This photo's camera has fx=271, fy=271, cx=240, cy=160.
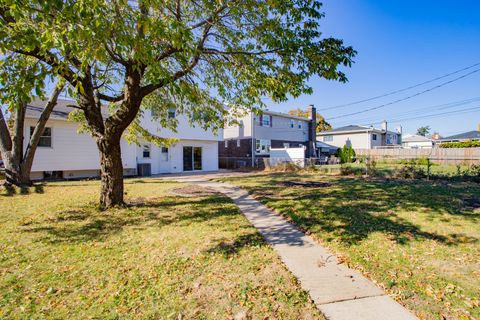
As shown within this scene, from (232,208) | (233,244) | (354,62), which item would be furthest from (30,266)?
(354,62)

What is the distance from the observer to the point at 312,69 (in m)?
7.01

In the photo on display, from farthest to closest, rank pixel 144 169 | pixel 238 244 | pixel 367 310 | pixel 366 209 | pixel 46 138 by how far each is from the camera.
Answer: pixel 144 169 → pixel 46 138 → pixel 366 209 → pixel 238 244 → pixel 367 310

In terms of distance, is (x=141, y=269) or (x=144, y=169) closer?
(x=141, y=269)

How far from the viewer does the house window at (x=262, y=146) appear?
27263 millimetres

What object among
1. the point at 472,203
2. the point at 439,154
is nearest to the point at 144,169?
the point at 472,203

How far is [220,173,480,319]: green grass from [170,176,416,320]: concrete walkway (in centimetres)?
22

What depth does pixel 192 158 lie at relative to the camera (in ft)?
73.3

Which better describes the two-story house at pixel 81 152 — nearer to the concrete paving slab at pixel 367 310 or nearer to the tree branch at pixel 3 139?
the tree branch at pixel 3 139

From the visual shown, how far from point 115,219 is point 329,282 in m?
5.34

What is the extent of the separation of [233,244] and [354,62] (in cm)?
508

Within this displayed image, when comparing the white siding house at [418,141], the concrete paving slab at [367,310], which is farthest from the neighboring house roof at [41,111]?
the white siding house at [418,141]

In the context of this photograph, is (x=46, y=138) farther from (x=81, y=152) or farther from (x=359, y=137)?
(x=359, y=137)

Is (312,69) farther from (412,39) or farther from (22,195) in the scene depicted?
(412,39)

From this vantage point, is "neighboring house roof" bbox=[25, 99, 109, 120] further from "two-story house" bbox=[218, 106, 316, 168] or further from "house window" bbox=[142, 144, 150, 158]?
"two-story house" bbox=[218, 106, 316, 168]
